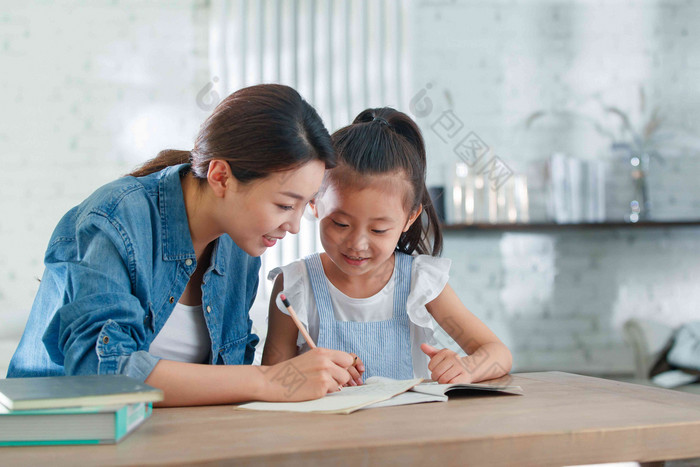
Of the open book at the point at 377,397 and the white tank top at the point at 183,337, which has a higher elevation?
the white tank top at the point at 183,337

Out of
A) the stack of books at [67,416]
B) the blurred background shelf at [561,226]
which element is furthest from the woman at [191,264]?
the blurred background shelf at [561,226]

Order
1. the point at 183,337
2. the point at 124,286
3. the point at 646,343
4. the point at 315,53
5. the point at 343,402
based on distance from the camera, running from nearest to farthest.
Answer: the point at 343,402 → the point at 124,286 → the point at 183,337 → the point at 646,343 → the point at 315,53

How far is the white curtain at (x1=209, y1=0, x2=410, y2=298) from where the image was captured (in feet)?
11.2

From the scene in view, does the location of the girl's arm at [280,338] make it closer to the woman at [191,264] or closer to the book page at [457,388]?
the woman at [191,264]

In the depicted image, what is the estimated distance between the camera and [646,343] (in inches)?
123

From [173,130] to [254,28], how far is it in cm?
69

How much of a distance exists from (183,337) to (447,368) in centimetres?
51

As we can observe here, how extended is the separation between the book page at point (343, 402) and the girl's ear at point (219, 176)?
0.41 metres

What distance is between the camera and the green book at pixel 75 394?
25.6 inches

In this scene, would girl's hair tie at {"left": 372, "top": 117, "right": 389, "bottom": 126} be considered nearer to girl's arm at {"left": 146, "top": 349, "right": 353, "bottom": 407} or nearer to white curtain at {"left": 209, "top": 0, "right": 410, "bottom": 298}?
girl's arm at {"left": 146, "top": 349, "right": 353, "bottom": 407}

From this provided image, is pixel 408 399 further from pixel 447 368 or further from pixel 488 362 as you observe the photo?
pixel 488 362

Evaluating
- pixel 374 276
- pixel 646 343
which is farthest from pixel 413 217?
pixel 646 343

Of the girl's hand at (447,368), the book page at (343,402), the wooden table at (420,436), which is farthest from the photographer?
the girl's hand at (447,368)

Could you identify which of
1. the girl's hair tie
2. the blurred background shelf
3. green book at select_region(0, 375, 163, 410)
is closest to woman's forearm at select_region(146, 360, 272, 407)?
green book at select_region(0, 375, 163, 410)
